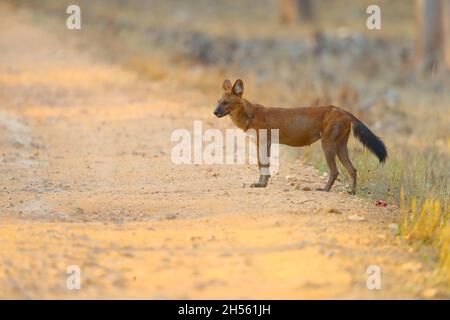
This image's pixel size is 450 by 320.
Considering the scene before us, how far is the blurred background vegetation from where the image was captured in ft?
29.7

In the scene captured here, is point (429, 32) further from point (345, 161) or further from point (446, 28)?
point (345, 161)

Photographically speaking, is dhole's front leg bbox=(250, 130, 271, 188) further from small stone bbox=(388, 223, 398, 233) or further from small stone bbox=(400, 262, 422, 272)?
small stone bbox=(400, 262, 422, 272)

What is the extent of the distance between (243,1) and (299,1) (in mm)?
4601

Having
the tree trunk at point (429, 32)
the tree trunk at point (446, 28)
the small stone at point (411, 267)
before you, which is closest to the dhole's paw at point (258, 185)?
the small stone at point (411, 267)

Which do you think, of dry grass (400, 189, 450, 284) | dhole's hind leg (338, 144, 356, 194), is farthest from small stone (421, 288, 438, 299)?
dhole's hind leg (338, 144, 356, 194)

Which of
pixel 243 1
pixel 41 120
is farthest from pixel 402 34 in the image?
pixel 41 120

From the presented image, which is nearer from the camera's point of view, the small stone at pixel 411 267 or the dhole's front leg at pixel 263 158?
the small stone at pixel 411 267

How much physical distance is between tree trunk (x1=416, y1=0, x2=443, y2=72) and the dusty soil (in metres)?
10.4

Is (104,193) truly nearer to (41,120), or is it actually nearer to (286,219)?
(286,219)

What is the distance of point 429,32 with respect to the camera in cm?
2142

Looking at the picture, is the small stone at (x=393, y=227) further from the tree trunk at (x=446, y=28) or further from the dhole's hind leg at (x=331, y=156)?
the tree trunk at (x=446, y=28)

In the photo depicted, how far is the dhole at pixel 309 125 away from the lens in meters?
8.13

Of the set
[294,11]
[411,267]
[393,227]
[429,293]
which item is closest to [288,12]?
[294,11]

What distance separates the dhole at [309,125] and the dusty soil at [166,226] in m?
0.36
